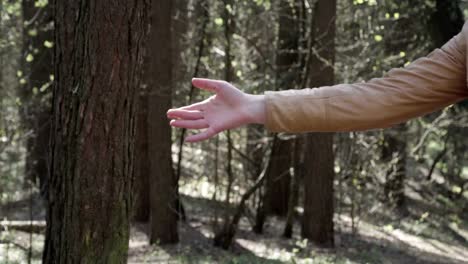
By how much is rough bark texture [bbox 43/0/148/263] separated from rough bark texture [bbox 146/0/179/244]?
7642 millimetres

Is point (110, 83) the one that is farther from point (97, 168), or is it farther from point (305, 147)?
point (305, 147)

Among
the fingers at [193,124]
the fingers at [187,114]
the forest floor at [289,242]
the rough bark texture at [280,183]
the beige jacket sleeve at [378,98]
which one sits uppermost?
the beige jacket sleeve at [378,98]

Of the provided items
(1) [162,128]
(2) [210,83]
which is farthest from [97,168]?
(1) [162,128]

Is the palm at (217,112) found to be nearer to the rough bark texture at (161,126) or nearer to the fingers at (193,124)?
the fingers at (193,124)

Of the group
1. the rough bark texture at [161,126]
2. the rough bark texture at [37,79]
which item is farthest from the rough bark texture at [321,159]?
the rough bark texture at [37,79]

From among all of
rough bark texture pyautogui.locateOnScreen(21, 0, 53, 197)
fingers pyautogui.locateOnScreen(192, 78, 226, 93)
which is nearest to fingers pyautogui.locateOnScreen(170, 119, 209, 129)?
fingers pyautogui.locateOnScreen(192, 78, 226, 93)

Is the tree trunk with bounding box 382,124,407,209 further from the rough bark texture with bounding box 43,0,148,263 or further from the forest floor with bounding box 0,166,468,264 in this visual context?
the rough bark texture with bounding box 43,0,148,263

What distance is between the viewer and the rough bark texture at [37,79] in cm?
1431

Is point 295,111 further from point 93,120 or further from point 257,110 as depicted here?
point 93,120

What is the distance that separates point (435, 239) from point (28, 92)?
10.1 m

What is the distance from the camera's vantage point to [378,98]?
246 centimetres

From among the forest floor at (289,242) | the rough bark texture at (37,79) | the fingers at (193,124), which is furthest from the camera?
the rough bark texture at (37,79)

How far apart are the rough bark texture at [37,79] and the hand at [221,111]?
11482mm

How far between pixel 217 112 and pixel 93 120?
2756mm
